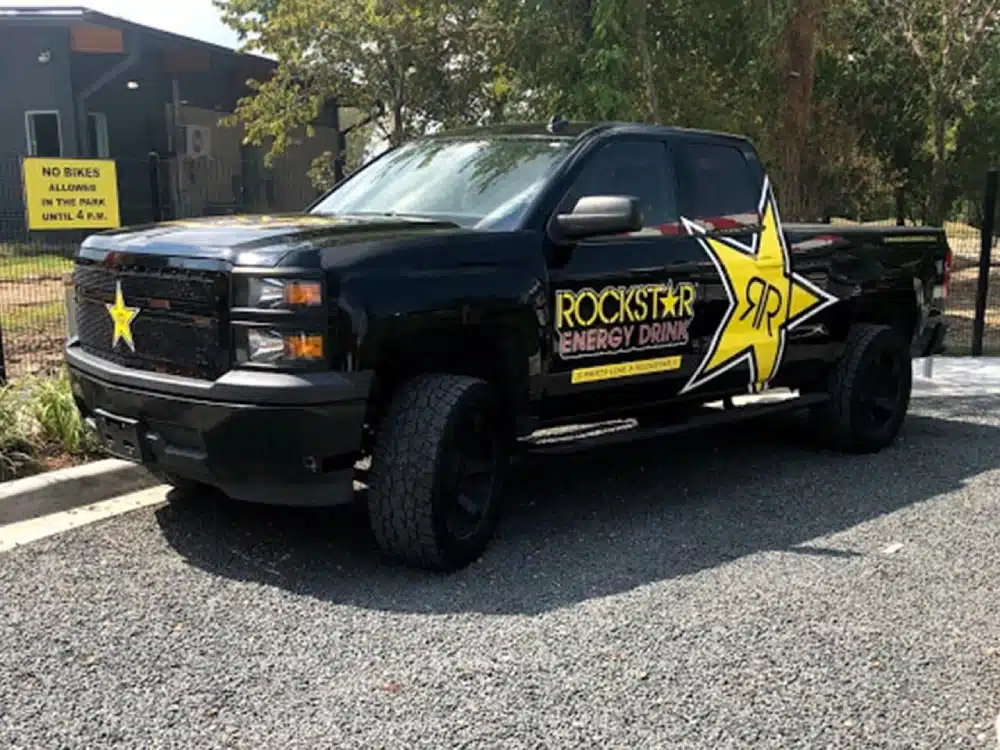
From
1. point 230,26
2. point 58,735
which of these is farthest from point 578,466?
point 230,26

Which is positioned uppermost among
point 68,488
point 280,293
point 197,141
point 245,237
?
point 197,141

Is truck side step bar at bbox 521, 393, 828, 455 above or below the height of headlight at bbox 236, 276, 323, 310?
below

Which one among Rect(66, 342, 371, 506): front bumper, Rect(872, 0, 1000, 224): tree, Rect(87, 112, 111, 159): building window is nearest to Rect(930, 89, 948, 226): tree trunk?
Rect(872, 0, 1000, 224): tree

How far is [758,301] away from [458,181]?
1.78 meters

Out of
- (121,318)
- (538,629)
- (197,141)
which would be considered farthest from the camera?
(197,141)

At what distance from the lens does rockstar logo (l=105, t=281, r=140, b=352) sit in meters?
4.54

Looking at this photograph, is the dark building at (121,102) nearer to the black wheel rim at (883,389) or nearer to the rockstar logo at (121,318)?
the black wheel rim at (883,389)

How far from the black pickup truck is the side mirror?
1 centimetres

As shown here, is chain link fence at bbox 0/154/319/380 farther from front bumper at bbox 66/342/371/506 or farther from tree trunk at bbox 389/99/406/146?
tree trunk at bbox 389/99/406/146

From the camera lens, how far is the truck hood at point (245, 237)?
416 cm

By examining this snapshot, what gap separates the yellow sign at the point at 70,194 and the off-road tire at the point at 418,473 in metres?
3.49

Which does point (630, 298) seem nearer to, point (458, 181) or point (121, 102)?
point (458, 181)

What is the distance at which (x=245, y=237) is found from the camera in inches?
170

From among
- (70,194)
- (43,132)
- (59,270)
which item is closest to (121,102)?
(43,132)
